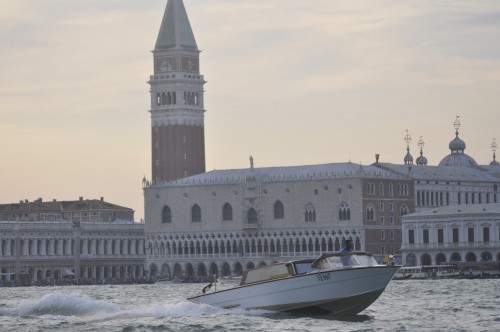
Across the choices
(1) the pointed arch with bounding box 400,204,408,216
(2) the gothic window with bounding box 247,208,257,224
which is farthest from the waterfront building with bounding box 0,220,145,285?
(1) the pointed arch with bounding box 400,204,408,216

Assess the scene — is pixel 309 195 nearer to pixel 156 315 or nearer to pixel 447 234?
pixel 447 234

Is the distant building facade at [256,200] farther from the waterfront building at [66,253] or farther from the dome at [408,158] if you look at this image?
the waterfront building at [66,253]

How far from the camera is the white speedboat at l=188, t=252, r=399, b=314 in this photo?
65688 mm

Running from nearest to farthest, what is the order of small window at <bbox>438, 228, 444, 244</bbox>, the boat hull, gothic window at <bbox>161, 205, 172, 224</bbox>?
1. the boat hull
2. small window at <bbox>438, 228, 444, 244</bbox>
3. gothic window at <bbox>161, 205, 172, 224</bbox>

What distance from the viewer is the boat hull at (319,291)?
65625 millimetres

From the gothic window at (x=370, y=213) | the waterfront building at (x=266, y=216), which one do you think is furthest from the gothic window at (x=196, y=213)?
the gothic window at (x=370, y=213)

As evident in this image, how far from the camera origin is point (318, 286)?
65.7 meters

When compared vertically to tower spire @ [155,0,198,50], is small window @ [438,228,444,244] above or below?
below

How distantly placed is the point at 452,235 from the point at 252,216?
80.5 feet

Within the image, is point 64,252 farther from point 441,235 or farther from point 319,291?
point 319,291

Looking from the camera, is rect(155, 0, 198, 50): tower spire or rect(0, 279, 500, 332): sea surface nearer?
A: rect(0, 279, 500, 332): sea surface

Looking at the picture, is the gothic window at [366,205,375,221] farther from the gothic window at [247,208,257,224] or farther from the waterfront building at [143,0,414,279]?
the gothic window at [247,208,257,224]

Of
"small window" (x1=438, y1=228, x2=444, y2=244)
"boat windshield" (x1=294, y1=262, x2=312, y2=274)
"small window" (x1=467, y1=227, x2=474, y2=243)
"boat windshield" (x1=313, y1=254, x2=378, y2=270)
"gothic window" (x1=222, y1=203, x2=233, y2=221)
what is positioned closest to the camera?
"boat windshield" (x1=313, y1=254, x2=378, y2=270)

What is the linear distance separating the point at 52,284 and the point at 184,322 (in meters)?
109
